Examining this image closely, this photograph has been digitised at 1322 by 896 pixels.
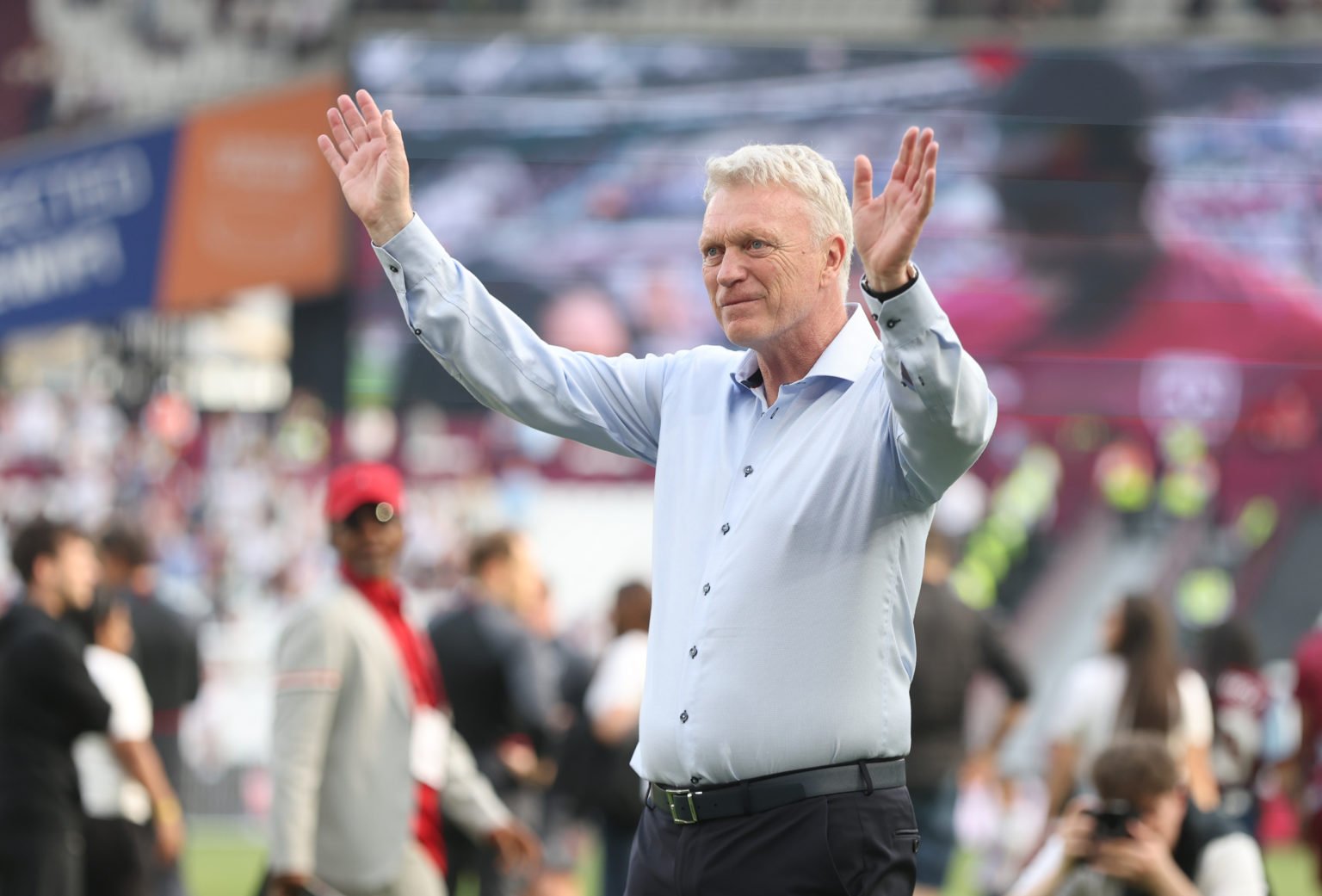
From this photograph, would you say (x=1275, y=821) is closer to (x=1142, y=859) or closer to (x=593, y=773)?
(x=593, y=773)

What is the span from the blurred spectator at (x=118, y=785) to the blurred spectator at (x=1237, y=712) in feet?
11.6

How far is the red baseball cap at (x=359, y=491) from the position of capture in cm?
453

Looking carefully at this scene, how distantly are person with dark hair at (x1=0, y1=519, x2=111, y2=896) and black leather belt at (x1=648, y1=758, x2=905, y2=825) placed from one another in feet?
10.3

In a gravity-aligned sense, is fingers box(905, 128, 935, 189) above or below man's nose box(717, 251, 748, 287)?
above

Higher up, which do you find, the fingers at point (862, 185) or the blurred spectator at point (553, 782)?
the fingers at point (862, 185)

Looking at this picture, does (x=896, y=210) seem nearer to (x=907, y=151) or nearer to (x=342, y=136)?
(x=907, y=151)

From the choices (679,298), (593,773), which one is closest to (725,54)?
(679,298)

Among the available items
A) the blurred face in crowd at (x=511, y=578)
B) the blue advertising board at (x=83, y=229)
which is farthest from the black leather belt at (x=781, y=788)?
the blue advertising board at (x=83, y=229)

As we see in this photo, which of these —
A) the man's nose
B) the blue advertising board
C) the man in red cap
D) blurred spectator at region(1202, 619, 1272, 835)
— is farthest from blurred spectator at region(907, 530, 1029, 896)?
the blue advertising board

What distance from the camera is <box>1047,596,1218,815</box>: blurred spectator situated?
5.83 meters

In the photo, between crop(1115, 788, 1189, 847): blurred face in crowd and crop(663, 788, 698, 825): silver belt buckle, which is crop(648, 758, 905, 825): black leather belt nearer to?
crop(663, 788, 698, 825): silver belt buckle

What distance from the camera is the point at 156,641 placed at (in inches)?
297

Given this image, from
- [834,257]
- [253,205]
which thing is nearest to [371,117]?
[834,257]

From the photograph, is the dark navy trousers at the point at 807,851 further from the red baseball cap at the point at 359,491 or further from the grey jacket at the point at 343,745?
the red baseball cap at the point at 359,491
